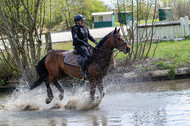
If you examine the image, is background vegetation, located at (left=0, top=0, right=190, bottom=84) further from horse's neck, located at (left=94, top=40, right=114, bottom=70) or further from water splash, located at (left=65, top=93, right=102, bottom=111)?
horse's neck, located at (left=94, top=40, right=114, bottom=70)

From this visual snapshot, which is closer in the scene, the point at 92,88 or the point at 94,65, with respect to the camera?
the point at 94,65

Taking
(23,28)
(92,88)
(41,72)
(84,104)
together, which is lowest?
(84,104)

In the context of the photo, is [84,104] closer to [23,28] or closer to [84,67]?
[84,67]

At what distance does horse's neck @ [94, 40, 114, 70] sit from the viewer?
25.2 ft

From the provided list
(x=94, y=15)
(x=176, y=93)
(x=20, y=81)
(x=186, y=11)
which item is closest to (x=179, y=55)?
(x=176, y=93)

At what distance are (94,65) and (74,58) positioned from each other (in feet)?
2.35

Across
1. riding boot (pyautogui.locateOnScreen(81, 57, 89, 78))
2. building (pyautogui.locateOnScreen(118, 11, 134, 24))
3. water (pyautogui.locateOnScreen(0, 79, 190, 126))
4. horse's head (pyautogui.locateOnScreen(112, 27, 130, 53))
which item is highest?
building (pyautogui.locateOnScreen(118, 11, 134, 24))

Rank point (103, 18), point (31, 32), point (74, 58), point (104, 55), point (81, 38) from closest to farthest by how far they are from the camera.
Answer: point (104, 55)
point (81, 38)
point (74, 58)
point (31, 32)
point (103, 18)

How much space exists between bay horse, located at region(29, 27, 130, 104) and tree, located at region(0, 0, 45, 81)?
2.22m

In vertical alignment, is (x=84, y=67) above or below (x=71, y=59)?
below

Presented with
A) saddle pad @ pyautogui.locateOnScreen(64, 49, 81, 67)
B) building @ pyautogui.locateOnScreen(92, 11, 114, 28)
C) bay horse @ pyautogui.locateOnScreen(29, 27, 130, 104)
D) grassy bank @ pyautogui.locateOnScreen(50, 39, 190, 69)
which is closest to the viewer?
bay horse @ pyautogui.locateOnScreen(29, 27, 130, 104)

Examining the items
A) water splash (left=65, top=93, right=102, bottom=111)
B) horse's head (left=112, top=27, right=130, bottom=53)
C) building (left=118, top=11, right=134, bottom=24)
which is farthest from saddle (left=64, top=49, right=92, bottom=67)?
building (left=118, top=11, right=134, bottom=24)

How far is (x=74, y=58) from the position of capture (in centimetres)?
835

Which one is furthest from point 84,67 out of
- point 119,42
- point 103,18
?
point 103,18
